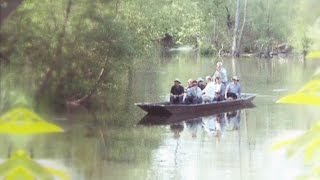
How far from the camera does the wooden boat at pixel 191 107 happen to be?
193 inches

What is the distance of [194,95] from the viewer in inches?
208

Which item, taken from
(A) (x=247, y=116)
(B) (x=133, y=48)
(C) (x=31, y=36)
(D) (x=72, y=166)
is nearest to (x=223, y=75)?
(A) (x=247, y=116)

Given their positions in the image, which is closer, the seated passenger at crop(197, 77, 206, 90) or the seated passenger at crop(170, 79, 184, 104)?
the seated passenger at crop(170, 79, 184, 104)

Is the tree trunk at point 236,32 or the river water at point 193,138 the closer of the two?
the river water at point 193,138

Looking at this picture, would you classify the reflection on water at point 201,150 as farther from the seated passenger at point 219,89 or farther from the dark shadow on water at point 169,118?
the seated passenger at point 219,89

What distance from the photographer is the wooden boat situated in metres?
4.90

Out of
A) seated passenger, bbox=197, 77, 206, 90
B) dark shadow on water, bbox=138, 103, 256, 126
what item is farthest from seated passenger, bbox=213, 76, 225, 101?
dark shadow on water, bbox=138, 103, 256, 126

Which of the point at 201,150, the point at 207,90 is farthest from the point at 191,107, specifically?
the point at 201,150

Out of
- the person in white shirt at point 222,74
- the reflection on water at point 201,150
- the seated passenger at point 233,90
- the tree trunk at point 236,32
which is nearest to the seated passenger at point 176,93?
the reflection on water at point 201,150

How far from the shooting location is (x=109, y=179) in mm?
3447

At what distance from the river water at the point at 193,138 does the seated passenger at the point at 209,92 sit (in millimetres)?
134

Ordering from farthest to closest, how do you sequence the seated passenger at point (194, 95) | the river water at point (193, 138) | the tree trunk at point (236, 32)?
the seated passenger at point (194, 95), the tree trunk at point (236, 32), the river water at point (193, 138)

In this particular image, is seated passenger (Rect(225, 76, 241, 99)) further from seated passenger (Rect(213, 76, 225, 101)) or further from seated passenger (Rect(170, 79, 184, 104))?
seated passenger (Rect(170, 79, 184, 104))

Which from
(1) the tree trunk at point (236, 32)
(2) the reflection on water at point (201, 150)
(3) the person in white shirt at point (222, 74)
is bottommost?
(2) the reflection on water at point (201, 150)
